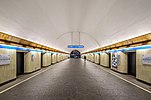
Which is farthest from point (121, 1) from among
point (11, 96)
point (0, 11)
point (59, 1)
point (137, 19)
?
point (11, 96)

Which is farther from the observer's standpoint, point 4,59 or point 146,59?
point 146,59

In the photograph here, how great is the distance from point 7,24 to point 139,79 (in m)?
9.78

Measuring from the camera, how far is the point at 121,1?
4.90m

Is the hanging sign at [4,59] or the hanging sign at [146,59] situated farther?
the hanging sign at [146,59]

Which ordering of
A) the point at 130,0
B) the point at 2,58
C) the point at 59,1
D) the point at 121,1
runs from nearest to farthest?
the point at 130,0, the point at 121,1, the point at 59,1, the point at 2,58

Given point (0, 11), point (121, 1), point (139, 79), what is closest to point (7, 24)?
point (0, 11)

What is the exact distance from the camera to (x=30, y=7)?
209 inches

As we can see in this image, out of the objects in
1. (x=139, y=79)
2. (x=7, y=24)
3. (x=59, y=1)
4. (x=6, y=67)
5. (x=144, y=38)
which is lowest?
(x=139, y=79)

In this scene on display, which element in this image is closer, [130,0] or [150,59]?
[130,0]

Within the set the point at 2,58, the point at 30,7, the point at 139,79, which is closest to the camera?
the point at 30,7

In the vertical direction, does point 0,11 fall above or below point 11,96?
above

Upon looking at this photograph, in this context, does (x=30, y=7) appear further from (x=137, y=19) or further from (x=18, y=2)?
(x=137, y=19)

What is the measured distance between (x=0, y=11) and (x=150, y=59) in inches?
352

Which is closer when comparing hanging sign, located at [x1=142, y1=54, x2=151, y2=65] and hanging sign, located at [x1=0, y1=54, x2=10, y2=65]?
hanging sign, located at [x1=0, y1=54, x2=10, y2=65]
